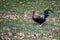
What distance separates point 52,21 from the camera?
1138cm

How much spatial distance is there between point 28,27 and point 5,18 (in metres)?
1.53

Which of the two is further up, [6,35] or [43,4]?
[6,35]

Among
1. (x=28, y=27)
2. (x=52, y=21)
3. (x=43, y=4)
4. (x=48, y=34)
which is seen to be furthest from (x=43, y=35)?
(x=43, y=4)

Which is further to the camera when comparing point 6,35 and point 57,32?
point 57,32

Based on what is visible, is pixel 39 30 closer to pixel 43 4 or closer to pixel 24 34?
pixel 24 34

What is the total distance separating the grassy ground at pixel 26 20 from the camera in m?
10.0

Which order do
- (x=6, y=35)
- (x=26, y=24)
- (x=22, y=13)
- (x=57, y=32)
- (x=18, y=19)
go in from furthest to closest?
(x=22, y=13), (x=18, y=19), (x=26, y=24), (x=57, y=32), (x=6, y=35)

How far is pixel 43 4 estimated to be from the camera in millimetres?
14180

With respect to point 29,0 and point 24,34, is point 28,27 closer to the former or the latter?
point 24,34

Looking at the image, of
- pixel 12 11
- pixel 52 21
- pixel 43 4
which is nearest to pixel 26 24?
pixel 52 21

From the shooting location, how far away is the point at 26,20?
11.5 meters

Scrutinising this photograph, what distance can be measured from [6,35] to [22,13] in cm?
345

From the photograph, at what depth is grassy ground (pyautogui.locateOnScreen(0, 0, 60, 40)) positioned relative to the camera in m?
10.0

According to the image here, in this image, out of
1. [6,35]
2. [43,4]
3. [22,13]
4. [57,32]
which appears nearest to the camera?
[6,35]
